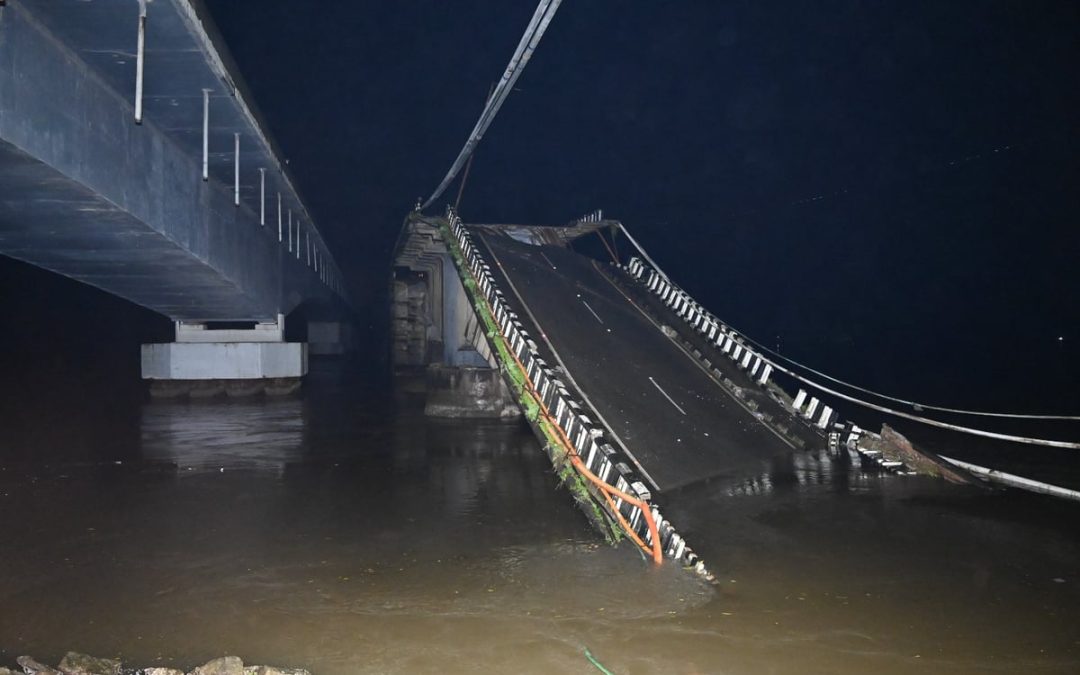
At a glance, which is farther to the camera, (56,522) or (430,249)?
(430,249)

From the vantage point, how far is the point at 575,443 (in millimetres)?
12781

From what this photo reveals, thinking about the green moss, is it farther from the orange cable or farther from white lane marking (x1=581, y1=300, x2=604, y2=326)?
white lane marking (x1=581, y1=300, x2=604, y2=326)

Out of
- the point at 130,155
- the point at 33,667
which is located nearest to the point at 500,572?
the point at 33,667

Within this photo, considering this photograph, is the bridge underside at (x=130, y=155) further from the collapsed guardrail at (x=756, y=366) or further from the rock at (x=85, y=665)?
the collapsed guardrail at (x=756, y=366)

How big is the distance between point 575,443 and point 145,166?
10037 millimetres

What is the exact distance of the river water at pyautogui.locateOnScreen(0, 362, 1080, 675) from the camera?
6.53 m

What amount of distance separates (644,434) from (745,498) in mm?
2623

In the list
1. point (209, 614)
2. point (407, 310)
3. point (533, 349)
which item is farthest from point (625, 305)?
point (209, 614)

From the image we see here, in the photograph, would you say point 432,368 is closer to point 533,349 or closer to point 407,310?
point 533,349

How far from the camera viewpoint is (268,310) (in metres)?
27.0

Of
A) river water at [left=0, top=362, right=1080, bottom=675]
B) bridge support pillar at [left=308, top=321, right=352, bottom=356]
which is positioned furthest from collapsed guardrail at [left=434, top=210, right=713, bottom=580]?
bridge support pillar at [left=308, top=321, right=352, bottom=356]

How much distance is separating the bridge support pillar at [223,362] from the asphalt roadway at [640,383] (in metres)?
9.74

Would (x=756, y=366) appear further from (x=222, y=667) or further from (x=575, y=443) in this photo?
(x=222, y=667)

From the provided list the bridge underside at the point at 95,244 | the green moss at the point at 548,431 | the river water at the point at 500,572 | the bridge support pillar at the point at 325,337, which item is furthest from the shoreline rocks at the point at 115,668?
the bridge support pillar at the point at 325,337
